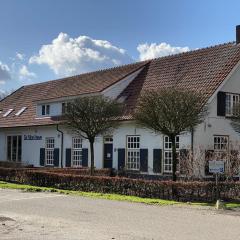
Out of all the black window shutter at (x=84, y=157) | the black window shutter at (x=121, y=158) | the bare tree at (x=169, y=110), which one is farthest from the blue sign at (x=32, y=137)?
the bare tree at (x=169, y=110)

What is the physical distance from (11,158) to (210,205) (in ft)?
85.8

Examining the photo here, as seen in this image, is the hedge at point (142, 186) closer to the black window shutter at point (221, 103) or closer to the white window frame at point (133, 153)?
the white window frame at point (133, 153)

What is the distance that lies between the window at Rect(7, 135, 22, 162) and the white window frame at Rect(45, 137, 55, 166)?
3801mm

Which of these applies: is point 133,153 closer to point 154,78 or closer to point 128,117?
point 128,117

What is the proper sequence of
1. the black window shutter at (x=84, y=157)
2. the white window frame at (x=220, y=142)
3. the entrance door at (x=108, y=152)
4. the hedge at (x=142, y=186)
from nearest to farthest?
1. the hedge at (x=142, y=186)
2. the white window frame at (x=220, y=142)
3. the entrance door at (x=108, y=152)
4. the black window shutter at (x=84, y=157)

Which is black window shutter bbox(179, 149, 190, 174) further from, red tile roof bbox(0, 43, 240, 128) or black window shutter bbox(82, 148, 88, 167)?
black window shutter bbox(82, 148, 88, 167)

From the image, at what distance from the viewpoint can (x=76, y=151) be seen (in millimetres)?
34406

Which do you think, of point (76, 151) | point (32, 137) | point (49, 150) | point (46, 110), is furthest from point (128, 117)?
point (32, 137)

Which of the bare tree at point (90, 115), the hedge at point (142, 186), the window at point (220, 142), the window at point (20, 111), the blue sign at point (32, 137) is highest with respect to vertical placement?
the window at point (20, 111)

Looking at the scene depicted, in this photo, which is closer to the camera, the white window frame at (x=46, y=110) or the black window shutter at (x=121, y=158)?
the black window shutter at (x=121, y=158)

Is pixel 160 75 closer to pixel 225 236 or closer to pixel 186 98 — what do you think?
pixel 186 98

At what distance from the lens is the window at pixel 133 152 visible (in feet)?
99.0

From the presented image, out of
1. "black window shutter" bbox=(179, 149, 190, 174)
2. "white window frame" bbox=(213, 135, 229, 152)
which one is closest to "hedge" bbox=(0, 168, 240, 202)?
"black window shutter" bbox=(179, 149, 190, 174)

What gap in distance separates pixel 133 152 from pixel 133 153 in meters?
0.06
